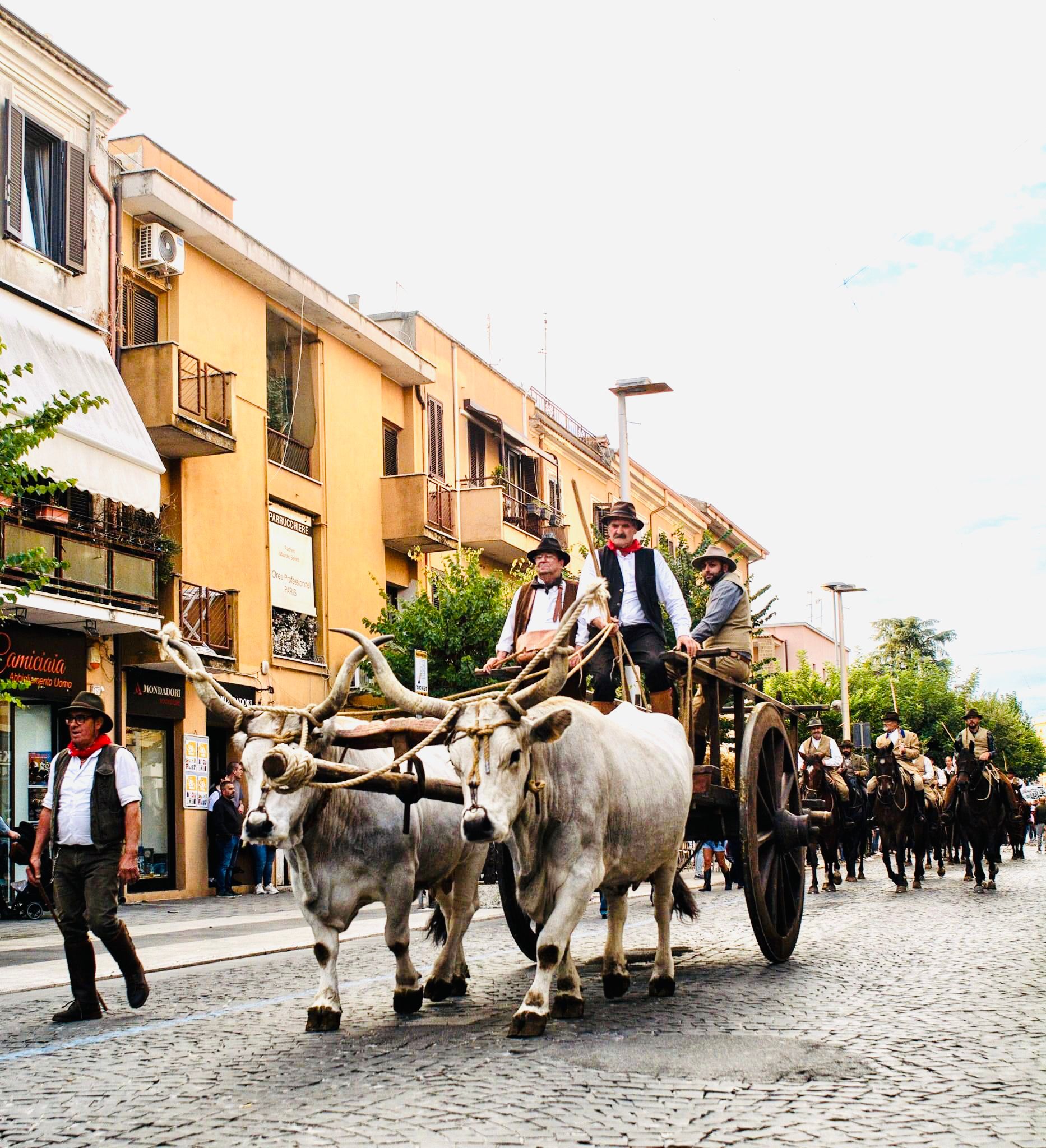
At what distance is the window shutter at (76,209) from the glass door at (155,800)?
24.6 ft

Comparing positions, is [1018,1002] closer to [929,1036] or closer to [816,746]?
[929,1036]

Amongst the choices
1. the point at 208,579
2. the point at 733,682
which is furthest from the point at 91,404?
the point at 208,579

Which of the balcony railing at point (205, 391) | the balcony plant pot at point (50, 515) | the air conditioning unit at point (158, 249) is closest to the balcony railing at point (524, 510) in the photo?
the balcony railing at point (205, 391)

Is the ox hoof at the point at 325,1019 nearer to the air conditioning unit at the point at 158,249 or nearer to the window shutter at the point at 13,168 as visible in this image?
the window shutter at the point at 13,168

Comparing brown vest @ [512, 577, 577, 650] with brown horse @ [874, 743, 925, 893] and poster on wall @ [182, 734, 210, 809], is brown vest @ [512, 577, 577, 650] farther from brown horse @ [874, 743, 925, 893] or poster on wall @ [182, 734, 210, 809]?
poster on wall @ [182, 734, 210, 809]

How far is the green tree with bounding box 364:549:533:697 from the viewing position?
27.7 metres

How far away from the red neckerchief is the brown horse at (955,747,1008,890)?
1419cm

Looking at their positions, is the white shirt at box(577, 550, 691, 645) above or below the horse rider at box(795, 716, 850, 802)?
above

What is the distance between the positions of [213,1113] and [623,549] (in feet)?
18.8

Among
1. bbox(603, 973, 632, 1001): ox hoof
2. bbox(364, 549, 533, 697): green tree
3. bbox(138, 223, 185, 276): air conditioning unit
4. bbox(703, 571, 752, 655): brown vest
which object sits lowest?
bbox(603, 973, 632, 1001): ox hoof

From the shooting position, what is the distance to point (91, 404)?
14445 mm

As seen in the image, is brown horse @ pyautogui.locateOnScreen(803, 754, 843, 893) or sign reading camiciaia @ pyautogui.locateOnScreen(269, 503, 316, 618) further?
sign reading camiciaia @ pyautogui.locateOnScreen(269, 503, 316, 618)

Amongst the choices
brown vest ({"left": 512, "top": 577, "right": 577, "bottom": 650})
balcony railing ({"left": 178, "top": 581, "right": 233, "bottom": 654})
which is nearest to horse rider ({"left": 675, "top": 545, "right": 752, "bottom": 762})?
brown vest ({"left": 512, "top": 577, "right": 577, "bottom": 650})

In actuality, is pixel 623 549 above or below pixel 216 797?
above
